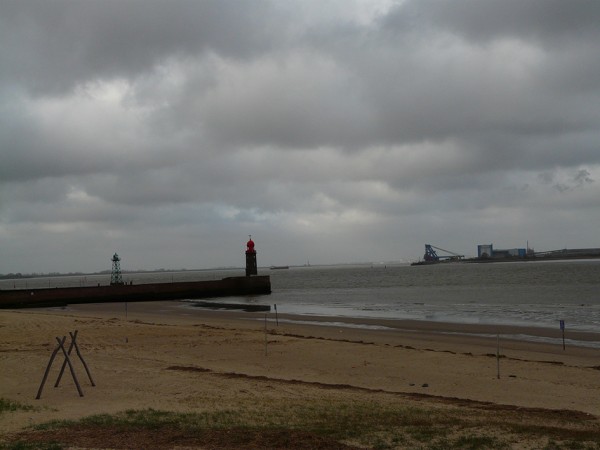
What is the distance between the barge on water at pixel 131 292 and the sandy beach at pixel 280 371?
31.3 meters

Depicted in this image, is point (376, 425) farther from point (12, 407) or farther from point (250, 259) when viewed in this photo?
point (250, 259)

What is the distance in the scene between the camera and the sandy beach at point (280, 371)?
1259cm

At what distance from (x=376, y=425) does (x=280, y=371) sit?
8.12 metres

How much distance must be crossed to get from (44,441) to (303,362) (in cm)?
1157

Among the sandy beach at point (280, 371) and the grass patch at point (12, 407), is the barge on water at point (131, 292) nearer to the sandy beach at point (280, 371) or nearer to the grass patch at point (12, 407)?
the sandy beach at point (280, 371)

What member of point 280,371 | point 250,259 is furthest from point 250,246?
point 280,371

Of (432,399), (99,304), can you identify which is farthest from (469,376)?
(99,304)

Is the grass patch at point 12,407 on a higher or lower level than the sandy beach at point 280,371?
higher

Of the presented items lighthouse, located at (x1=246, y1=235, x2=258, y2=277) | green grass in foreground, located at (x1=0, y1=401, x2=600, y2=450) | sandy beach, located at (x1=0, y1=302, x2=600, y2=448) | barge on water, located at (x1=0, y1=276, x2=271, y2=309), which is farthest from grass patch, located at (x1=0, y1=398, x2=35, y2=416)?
lighthouse, located at (x1=246, y1=235, x2=258, y2=277)

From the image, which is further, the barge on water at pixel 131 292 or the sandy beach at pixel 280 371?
the barge on water at pixel 131 292

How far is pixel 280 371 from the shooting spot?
17594 millimetres

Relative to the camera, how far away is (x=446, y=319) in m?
38.2

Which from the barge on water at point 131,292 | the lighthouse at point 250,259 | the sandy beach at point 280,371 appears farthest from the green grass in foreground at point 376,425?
the lighthouse at point 250,259

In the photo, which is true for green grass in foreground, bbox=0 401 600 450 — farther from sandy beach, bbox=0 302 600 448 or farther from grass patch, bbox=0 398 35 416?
grass patch, bbox=0 398 35 416
